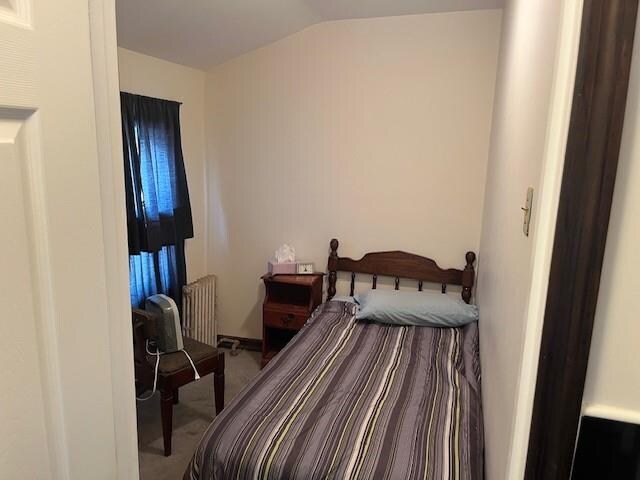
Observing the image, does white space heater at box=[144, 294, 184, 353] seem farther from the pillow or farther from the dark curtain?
the pillow

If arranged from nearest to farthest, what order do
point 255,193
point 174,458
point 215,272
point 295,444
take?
point 295,444, point 174,458, point 255,193, point 215,272

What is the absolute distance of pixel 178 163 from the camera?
10.2ft

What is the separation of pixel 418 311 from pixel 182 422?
1.56 metres

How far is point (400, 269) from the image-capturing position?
3225mm

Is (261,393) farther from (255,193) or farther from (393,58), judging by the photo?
(393,58)

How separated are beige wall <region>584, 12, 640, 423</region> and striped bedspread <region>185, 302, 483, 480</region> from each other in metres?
0.95

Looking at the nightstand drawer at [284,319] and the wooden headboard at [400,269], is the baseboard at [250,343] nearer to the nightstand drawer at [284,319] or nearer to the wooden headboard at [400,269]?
the nightstand drawer at [284,319]

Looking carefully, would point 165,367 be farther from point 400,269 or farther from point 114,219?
point 114,219

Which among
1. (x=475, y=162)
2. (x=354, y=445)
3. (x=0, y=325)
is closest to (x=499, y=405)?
(x=354, y=445)

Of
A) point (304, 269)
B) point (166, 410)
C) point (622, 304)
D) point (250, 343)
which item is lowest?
point (250, 343)

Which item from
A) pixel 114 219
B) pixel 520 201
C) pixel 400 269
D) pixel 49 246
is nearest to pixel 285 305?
pixel 400 269

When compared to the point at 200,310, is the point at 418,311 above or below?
above

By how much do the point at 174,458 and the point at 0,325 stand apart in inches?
85.3

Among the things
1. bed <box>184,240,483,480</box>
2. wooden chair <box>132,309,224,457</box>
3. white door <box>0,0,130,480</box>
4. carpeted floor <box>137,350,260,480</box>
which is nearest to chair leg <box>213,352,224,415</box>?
wooden chair <box>132,309,224,457</box>
